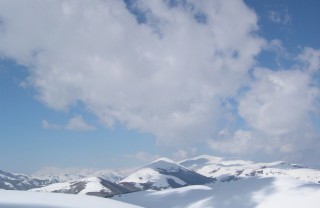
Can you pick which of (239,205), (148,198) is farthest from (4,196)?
(148,198)

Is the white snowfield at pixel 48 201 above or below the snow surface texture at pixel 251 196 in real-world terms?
below

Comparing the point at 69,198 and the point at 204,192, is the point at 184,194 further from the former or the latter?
the point at 69,198

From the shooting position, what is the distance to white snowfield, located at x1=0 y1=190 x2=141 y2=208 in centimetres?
2766

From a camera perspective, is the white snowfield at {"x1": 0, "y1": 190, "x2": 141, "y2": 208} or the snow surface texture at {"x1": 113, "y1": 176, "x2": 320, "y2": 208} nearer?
the white snowfield at {"x1": 0, "y1": 190, "x2": 141, "y2": 208}

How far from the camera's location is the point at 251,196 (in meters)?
93.4

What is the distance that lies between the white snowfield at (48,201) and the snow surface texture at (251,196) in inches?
2434

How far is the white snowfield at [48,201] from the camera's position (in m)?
27.7

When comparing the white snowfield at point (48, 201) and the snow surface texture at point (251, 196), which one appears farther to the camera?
the snow surface texture at point (251, 196)

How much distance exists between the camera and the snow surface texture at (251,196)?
86.4 metres

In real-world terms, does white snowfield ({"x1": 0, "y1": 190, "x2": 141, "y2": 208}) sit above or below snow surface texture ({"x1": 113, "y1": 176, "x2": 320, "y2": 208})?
below

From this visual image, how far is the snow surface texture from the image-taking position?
8638 centimetres

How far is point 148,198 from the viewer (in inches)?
4643

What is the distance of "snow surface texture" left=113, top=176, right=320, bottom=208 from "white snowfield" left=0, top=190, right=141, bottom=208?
203 ft

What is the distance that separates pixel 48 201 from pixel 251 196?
7210 centimetres
